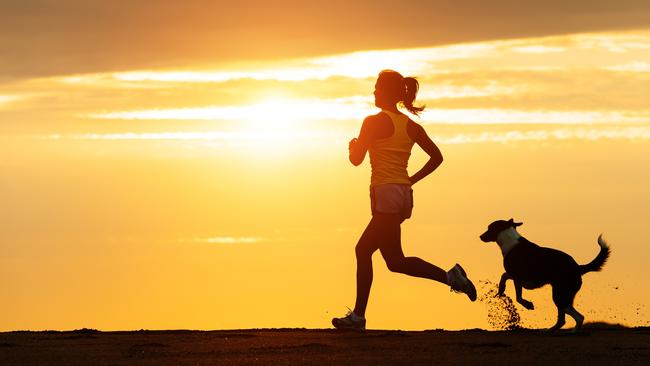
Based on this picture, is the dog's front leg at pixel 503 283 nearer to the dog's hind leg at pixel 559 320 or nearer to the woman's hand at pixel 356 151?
the dog's hind leg at pixel 559 320

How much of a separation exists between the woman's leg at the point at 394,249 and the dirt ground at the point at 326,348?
701mm

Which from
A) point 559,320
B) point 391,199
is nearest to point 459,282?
point 559,320

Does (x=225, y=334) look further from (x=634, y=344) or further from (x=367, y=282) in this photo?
(x=634, y=344)

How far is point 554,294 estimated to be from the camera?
12.5m

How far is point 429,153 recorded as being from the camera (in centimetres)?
1259

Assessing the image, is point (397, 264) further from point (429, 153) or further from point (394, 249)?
point (429, 153)

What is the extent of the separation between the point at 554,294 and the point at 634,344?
49.3 inches

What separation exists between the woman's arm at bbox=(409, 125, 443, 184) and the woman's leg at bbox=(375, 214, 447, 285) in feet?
1.76

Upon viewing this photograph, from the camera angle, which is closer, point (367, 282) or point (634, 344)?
point (634, 344)

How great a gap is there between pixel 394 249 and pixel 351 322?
1.00 meters

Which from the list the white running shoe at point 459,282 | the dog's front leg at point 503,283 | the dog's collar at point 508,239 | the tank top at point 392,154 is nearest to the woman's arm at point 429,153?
the tank top at point 392,154

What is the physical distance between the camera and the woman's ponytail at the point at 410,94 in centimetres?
1240

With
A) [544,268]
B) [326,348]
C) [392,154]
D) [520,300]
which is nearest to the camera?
[326,348]

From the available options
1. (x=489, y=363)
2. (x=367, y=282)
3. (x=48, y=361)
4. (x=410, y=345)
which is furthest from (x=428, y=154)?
(x=48, y=361)
